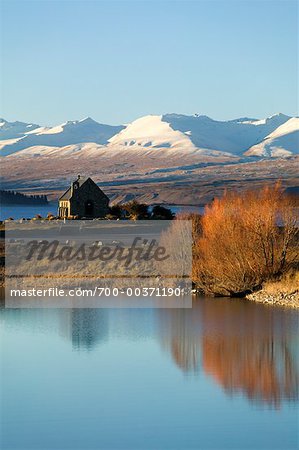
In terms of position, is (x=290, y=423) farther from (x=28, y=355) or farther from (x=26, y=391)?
(x=28, y=355)

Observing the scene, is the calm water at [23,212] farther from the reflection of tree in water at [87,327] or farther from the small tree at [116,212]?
the reflection of tree in water at [87,327]

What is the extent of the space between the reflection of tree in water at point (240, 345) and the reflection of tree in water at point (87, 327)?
1.68 meters

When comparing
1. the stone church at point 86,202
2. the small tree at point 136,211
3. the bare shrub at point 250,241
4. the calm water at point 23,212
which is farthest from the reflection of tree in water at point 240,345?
the calm water at point 23,212

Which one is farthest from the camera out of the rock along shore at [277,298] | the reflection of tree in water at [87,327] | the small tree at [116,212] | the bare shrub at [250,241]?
the small tree at [116,212]

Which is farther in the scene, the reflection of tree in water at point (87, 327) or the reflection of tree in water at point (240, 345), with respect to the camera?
the reflection of tree in water at point (87, 327)

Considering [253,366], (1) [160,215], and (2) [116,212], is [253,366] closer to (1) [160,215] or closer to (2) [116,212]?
(1) [160,215]

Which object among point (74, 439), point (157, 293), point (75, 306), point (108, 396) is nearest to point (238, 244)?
point (157, 293)

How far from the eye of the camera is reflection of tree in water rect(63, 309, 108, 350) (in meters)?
24.0

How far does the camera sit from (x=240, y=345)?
23.3m

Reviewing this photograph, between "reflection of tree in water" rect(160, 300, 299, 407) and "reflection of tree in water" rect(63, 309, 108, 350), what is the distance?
1683mm

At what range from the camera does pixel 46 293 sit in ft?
110

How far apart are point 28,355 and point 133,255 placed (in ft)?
46.3

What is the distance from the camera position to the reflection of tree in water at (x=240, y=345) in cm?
1944

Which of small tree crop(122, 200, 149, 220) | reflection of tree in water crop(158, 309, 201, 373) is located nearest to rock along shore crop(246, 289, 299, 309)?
reflection of tree in water crop(158, 309, 201, 373)
